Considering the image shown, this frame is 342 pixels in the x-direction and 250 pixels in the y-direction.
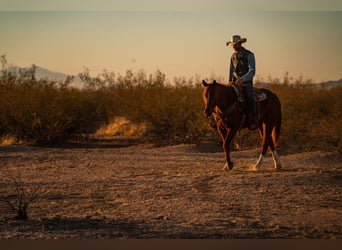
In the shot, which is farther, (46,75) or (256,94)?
(46,75)

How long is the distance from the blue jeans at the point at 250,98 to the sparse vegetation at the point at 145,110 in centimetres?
548

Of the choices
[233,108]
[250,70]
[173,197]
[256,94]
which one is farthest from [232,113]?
[173,197]

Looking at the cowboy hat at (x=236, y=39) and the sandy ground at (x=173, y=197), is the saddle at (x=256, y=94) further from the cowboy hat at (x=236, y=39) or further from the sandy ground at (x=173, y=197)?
the sandy ground at (x=173, y=197)

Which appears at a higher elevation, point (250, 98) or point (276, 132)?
point (250, 98)

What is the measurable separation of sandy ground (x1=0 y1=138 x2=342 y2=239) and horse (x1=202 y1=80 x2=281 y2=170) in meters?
0.71

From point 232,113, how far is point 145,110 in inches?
435

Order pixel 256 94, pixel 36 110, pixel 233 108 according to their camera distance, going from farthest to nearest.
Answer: pixel 36 110
pixel 256 94
pixel 233 108

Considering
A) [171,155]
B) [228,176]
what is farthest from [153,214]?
[171,155]

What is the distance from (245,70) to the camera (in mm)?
13117

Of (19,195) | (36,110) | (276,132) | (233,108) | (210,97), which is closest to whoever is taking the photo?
(19,195)

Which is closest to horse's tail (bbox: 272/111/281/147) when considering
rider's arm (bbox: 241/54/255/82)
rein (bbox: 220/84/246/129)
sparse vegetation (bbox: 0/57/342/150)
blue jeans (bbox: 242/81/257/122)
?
blue jeans (bbox: 242/81/257/122)

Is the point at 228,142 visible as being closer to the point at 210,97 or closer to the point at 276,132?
the point at 210,97

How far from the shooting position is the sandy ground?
780 centimetres

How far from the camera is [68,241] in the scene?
286 inches
